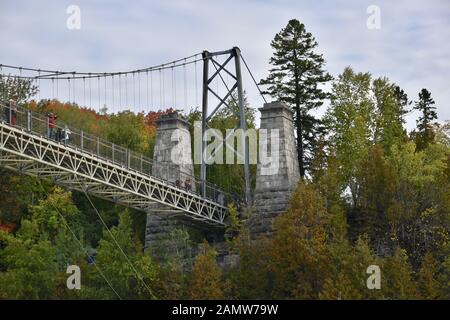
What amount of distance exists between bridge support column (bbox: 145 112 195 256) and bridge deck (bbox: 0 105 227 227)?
171 cm

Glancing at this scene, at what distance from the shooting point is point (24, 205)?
212 ft

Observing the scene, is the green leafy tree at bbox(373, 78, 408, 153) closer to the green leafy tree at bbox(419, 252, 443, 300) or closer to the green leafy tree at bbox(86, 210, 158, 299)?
the green leafy tree at bbox(419, 252, 443, 300)

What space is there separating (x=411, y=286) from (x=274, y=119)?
12.7 meters

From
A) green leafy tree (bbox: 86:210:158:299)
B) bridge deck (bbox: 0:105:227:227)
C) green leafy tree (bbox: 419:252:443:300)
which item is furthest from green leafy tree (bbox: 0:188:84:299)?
green leafy tree (bbox: 419:252:443:300)

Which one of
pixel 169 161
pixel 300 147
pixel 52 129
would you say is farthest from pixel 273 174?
Result: pixel 52 129

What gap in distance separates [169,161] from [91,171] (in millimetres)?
12533

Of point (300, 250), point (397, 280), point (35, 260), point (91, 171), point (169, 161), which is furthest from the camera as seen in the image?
point (169, 161)

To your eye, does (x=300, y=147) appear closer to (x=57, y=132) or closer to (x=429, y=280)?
(x=429, y=280)

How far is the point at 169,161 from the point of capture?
60.5 meters

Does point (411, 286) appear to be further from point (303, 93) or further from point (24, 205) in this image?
point (24, 205)

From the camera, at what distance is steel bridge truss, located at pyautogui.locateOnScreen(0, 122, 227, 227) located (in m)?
45.2

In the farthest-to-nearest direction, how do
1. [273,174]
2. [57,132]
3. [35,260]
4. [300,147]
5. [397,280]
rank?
[300,147] < [273,174] < [35,260] < [397,280] < [57,132]

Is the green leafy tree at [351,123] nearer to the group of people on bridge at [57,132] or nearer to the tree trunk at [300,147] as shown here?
the tree trunk at [300,147]

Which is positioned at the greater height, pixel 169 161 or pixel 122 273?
pixel 169 161
